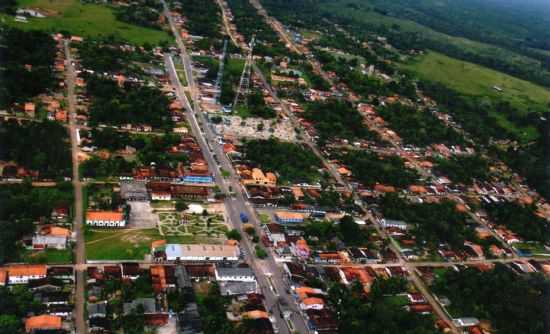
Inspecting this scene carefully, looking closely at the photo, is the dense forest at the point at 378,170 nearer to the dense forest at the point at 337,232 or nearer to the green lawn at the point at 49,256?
the dense forest at the point at 337,232

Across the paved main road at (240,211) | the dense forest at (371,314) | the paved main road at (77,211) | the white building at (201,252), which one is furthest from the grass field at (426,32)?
the white building at (201,252)

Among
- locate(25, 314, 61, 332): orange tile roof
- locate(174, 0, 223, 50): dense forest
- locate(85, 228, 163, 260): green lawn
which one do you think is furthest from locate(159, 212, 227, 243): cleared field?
locate(174, 0, 223, 50): dense forest

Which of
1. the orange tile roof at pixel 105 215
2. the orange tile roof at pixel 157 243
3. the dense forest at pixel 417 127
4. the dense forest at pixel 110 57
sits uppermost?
the dense forest at pixel 110 57

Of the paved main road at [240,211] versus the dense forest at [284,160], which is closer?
the paved main road at [240,211]

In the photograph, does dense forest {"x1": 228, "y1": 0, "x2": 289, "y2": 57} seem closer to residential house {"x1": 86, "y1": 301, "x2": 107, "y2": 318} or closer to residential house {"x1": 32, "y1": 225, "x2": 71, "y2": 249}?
residential house {"x1": 32, "y1": 225, "x2": 71, "y2": 249}

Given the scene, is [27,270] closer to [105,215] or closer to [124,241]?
[124,241]

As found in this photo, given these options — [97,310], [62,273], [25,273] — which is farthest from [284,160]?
[25,273]
